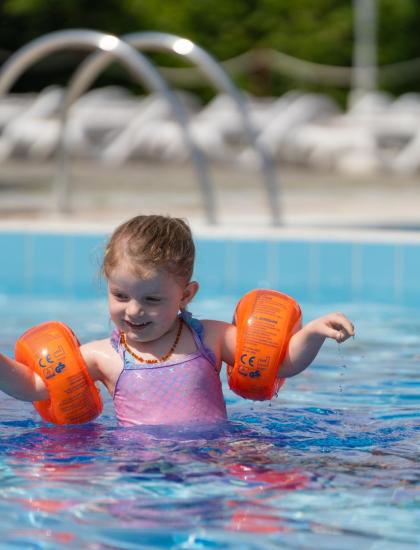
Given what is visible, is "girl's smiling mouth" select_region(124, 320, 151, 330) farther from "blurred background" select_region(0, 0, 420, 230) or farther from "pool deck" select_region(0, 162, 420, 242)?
"blurred background" select_region(0, 0, 420, 230)

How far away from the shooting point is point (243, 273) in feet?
22.8

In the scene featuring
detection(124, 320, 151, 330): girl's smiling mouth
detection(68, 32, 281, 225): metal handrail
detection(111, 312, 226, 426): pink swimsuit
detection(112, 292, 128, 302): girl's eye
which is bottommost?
detection(111, 312, 226, 426): pink swimsuit

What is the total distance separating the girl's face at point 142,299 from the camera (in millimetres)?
3434

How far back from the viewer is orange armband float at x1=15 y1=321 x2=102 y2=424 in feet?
11.8

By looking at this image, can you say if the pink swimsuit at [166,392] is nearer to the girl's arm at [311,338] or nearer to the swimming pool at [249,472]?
the swimming pool at [249,472]

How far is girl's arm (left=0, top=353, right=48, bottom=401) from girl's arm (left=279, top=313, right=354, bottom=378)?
72 centimetres

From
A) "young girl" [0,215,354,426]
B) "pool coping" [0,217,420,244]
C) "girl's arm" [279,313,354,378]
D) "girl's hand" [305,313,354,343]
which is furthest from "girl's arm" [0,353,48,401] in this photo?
"pool coping" [0,217,420,244]

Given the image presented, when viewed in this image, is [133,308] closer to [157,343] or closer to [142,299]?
[142,299]

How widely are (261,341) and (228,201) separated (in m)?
6.76

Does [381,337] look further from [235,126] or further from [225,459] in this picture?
[235,126]

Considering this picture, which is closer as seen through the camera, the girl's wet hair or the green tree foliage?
the girl's wet hair

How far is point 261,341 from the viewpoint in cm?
361

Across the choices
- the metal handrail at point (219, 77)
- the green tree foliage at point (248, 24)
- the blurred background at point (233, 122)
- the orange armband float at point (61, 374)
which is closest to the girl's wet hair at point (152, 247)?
the orange armband float at point (61, 374)

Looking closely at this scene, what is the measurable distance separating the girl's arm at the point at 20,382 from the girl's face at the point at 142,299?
318 millimetres
